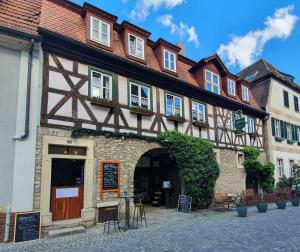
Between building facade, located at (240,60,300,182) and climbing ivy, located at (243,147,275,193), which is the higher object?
building facade, located at (240,60,300,182)

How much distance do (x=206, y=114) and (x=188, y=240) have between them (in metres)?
9.21

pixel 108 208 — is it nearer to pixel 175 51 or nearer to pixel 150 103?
pixel 150 103

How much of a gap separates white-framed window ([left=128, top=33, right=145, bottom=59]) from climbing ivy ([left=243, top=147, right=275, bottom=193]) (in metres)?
9.55

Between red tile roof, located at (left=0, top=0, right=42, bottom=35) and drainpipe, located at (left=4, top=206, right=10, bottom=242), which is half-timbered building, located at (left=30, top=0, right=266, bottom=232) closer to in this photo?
red tile roof, located at (left=0, top=0, right=42, bottom=35)

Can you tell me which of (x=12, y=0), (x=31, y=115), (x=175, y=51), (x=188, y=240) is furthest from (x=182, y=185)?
(x=12, y=0)

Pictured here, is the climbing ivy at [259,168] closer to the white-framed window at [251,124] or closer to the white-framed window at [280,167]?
the white-framed window at [251,124]

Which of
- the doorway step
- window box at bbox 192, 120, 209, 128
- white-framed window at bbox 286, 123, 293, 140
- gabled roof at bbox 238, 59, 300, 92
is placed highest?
gabled roof at bbox 238, 59, 300, 92

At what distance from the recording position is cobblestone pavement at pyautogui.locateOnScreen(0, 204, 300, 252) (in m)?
7.03

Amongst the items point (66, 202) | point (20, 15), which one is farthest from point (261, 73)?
point (66, 202)

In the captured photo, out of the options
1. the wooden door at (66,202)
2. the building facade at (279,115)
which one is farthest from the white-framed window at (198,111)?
the wooden door at (66,202)

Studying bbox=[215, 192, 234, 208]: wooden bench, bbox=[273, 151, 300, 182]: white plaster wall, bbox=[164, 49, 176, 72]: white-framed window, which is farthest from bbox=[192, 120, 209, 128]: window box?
bbox=[273, 151, 300, 182]: white plaster wall

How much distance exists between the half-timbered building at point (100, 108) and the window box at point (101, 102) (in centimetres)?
5

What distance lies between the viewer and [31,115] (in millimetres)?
9039

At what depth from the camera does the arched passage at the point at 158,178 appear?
1438 centimetres
